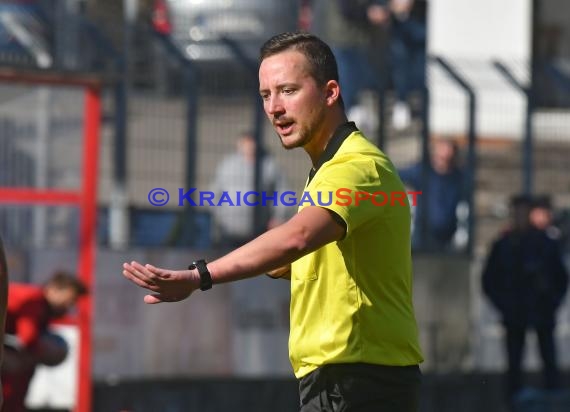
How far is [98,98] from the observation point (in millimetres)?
11711

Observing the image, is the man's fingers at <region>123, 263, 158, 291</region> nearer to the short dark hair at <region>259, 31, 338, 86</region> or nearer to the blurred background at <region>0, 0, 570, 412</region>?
the short dark hair at <region>259, 31, 338, 86</region>

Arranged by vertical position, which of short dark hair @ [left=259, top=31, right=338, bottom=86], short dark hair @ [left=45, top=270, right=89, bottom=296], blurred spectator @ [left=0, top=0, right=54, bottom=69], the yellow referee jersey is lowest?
short dark hair @ [left=45, top=270, right=89, bottom=296]

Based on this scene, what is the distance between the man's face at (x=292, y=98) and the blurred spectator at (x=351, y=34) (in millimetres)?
8108

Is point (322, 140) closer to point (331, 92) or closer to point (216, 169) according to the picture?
point (331, 92)

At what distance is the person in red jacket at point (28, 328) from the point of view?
34.8 feet

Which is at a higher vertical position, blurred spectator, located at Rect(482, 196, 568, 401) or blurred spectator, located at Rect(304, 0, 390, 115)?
blurred spectator, located at Rect(304, 0, 390, 115)

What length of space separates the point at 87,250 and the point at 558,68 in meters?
5.17

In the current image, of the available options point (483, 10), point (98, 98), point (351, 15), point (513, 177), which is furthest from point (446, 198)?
point (483, 10)

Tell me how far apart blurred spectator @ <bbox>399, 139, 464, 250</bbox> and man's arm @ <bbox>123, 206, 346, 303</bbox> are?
29.0ft

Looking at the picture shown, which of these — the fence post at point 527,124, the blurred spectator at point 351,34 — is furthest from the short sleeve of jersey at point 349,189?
the fence post at point 527,124

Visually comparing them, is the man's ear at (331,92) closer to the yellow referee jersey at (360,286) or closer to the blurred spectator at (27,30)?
the yellow referee jersey at (360,286)

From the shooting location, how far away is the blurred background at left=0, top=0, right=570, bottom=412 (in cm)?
1135

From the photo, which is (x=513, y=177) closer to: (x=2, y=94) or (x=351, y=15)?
(x=351, y=15)

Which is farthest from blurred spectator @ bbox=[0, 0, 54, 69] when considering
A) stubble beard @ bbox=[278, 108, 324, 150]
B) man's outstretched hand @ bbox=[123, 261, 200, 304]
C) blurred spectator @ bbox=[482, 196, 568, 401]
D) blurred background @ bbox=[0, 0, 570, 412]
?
man's outstretched hand @ bbox=[123, 261, 200, 304]
